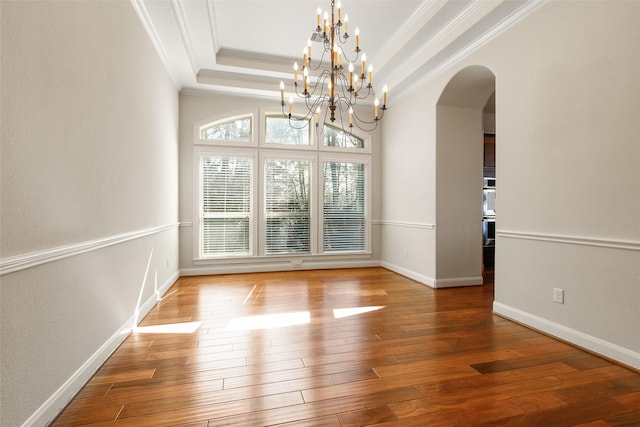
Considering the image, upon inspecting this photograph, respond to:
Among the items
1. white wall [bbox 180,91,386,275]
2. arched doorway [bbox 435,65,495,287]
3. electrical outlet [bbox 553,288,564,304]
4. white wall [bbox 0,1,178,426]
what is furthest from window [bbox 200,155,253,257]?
electrical outlet [bbox 553,288,564,304]

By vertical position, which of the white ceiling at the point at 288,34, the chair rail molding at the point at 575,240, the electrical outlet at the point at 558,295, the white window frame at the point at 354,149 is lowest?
the electrical outlet at the point at 558,295

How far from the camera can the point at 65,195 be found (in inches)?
65.2

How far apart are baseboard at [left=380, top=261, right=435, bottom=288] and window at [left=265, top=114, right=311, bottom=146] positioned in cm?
249

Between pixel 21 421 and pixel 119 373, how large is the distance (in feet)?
2.12

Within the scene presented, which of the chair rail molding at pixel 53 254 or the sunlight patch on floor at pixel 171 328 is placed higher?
the chair rail molding at pixel 53 254

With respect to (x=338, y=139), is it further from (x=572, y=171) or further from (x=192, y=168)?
(x=572, y=171)

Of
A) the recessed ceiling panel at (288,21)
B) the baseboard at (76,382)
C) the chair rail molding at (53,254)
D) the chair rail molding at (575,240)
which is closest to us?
the chair rail molding at (53,254)

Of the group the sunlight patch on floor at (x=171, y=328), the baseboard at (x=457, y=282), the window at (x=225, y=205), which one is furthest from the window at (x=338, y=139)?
the sunlight patch on floor at (x=171, y=328)

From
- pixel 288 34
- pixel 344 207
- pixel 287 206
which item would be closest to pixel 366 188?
pixel 344 207

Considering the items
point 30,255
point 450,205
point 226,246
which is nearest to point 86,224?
point 30,255

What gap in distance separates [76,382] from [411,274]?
3.96 meters

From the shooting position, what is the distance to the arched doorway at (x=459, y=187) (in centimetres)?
410

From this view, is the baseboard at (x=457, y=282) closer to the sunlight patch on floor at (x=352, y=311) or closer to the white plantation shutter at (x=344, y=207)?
the sunlight patch on floor at (x=352, y=311)

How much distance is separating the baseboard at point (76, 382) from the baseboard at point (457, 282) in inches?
137
